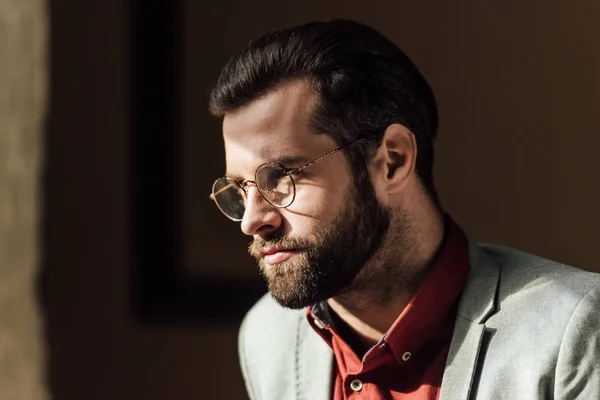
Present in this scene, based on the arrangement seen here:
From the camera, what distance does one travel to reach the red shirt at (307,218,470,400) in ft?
5.52

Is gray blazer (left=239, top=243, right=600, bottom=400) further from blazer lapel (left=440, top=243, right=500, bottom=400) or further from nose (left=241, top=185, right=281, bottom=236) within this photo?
nose (left=241, top=185, right=281, bottom=236)

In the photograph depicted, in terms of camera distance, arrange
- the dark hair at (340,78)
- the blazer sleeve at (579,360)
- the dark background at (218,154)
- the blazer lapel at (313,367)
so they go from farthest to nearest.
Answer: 1. the dark background at (218,154)
2. the blazer lapel at (313,367)
3. the dark hair at (340,78)
4. the blazer sleeve at (579,360)

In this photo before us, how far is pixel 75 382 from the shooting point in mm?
3221

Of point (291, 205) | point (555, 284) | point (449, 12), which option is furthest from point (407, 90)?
point (449, 12)

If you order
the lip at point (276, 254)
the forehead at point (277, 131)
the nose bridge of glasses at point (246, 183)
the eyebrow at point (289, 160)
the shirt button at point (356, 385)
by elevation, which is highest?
the forehead at point (277, 131)

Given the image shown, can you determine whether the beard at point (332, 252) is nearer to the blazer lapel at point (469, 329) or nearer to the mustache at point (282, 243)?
the mustache at point (282, 243)

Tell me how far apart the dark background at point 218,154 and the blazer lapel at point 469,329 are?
3.60 ft

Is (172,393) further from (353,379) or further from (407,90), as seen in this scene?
(407,90)

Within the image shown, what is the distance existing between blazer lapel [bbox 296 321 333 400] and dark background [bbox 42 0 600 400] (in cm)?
112

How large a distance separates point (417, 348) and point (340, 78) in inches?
22.1

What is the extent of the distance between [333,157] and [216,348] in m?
1.57

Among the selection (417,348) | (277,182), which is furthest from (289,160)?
(417,348)

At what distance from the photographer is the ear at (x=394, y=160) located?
173cm

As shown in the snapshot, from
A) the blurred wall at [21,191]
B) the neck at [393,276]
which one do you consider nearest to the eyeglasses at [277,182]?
the neck at [393,276]
